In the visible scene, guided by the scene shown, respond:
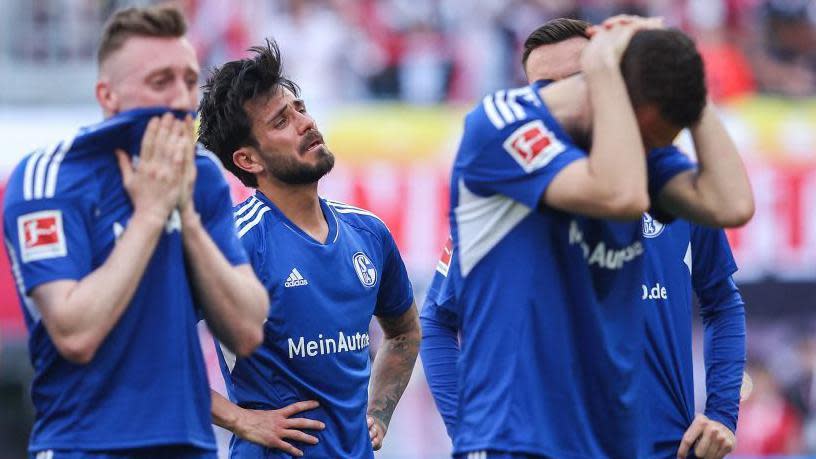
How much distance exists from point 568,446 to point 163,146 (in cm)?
147

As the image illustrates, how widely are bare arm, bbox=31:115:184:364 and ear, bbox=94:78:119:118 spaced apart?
0.16m

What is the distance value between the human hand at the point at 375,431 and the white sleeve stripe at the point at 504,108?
6.53 ft

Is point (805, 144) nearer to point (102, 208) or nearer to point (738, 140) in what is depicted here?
point (738, 140)

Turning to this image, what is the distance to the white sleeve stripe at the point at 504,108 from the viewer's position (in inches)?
173

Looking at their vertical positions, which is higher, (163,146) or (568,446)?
(163,146)

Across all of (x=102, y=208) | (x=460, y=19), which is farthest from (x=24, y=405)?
(x=102, y=208)

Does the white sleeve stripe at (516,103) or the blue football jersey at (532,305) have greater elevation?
the white sleeve stripe at (516,103)

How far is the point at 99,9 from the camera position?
16.0m

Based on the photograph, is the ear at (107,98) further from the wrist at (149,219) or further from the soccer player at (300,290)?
the soccer player at (300,290)

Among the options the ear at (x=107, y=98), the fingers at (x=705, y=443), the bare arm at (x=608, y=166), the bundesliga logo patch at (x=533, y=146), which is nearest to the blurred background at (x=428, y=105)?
the fingers at (x=705, y=443)

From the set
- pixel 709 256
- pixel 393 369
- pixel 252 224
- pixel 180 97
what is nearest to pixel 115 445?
pixel 180 97

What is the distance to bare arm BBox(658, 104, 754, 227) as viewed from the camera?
14.8 feet

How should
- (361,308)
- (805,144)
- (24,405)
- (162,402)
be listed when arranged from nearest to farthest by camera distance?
(162,402) < (361,308) < (805,144) < (24,405)

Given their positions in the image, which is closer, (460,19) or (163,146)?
(163,146)
